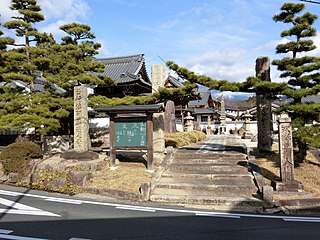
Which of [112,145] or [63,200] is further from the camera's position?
[112,145]

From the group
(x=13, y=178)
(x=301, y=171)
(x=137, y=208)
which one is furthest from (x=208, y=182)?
(x=13, y=178)

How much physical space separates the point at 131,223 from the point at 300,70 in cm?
761

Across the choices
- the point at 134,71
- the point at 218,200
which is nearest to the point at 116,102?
the point at 218,200

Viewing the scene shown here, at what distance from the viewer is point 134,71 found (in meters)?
25.0

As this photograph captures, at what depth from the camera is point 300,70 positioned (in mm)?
9445

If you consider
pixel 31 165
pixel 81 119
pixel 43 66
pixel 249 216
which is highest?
pixel 43 66

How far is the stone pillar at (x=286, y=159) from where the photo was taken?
8.02 m

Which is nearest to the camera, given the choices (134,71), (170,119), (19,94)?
(19,94)

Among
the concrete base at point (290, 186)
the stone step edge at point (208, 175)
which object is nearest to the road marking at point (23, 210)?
the stone step edge at point (208, 175)

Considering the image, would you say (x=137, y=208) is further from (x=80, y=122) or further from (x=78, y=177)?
(x=80, y=122)

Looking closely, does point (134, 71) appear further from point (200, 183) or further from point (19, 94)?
point (200, 183)

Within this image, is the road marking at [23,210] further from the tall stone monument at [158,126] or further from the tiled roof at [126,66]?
the tiled roof at [126,66]

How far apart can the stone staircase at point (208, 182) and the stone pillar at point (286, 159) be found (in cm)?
90

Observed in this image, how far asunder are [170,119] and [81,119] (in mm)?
12365
